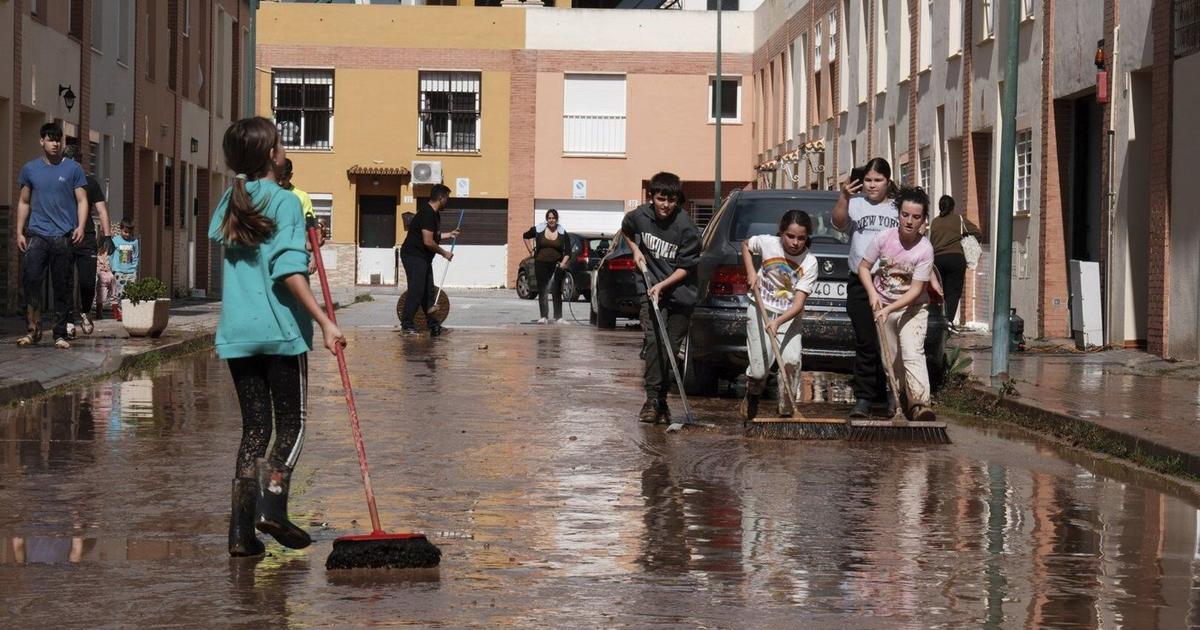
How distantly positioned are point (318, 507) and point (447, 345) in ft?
42.7

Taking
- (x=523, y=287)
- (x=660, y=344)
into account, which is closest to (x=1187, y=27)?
(x=660, y=344)

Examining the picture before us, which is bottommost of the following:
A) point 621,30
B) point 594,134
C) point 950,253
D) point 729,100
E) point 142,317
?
point 142,317

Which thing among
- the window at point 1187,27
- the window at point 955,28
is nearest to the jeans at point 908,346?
the window at point 1187,27

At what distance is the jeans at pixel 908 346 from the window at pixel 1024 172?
14.6 meters

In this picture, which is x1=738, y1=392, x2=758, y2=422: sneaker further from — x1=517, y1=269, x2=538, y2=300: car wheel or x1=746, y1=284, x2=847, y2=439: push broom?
x1=517, y1=269, x2=538, y2=300: car wheel

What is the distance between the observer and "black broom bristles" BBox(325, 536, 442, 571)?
680 centimetres

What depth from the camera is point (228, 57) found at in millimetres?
44250

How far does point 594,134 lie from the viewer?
5594 centimetres

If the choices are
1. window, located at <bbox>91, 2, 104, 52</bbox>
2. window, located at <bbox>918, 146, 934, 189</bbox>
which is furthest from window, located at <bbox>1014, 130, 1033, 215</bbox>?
window, located at <bbox>91, 2, 104, 52</bbox>

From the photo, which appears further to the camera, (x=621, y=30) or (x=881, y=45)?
(x=621, y=30)

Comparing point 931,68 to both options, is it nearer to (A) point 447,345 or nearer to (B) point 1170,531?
(A) point 447,345

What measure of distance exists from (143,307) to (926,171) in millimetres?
17132

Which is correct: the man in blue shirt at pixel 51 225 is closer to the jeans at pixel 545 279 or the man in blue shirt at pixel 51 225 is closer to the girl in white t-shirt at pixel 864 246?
the girl in white t-shirt at pixel 864 246

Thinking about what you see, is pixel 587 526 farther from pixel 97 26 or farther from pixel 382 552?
pixel 97 26
